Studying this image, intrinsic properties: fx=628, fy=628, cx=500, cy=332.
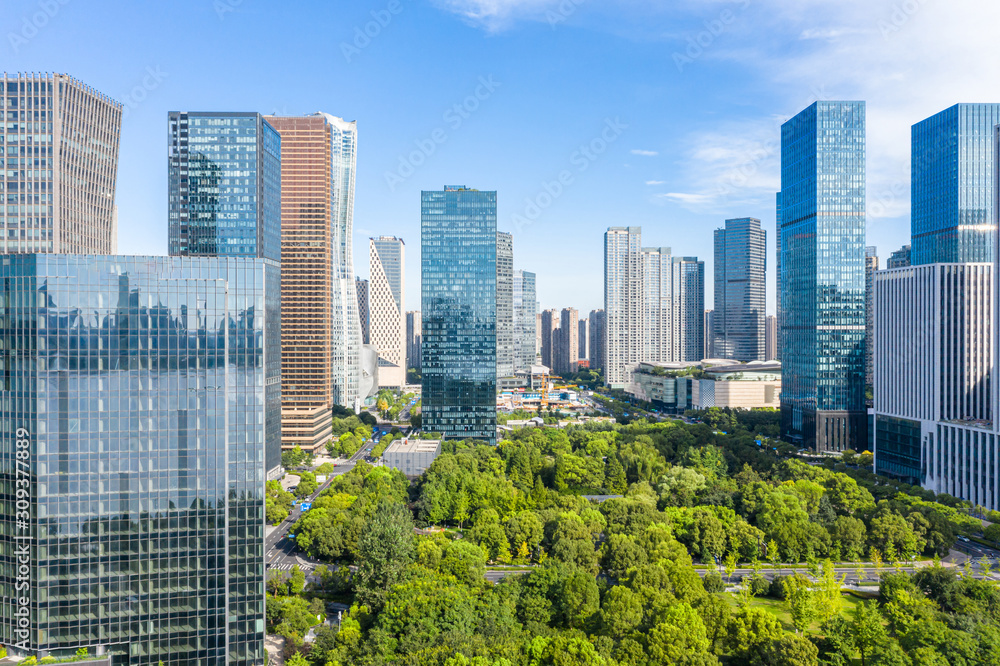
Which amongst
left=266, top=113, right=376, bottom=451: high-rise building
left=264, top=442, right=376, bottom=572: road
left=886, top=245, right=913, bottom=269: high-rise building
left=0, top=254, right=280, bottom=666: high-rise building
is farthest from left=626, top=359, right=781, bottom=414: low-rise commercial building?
left=0, top=254, right=280, bottom=666: high-rise building

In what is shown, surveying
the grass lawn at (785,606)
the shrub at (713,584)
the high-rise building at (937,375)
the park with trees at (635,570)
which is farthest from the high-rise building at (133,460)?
the high-rise building at (937,375)

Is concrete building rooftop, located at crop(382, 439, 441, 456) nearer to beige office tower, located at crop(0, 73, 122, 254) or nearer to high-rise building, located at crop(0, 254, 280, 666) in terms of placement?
high-rise building, located at crop(0, 254, 280, 666)

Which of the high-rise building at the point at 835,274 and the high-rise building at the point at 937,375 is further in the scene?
the high-rise building at the point at 835,274

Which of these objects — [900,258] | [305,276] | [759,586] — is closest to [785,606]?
[759,586]

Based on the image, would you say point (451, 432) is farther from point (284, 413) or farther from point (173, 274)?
point (173, 274)

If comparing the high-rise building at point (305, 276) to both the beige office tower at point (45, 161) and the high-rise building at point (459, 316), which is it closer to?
the high-rise building at point (459, 316)

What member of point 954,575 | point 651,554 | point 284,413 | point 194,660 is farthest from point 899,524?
point 284,413

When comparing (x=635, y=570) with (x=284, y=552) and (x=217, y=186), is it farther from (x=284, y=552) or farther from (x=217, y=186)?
(x=217, y=186)

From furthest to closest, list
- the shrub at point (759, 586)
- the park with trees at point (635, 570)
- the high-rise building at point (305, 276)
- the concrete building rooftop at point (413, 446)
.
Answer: the high-rise building at point (305, 276) < the concrete building rooftop at point (413, 446) < the shrub at point (759, 586) < the park with trees at point (635, 570)
